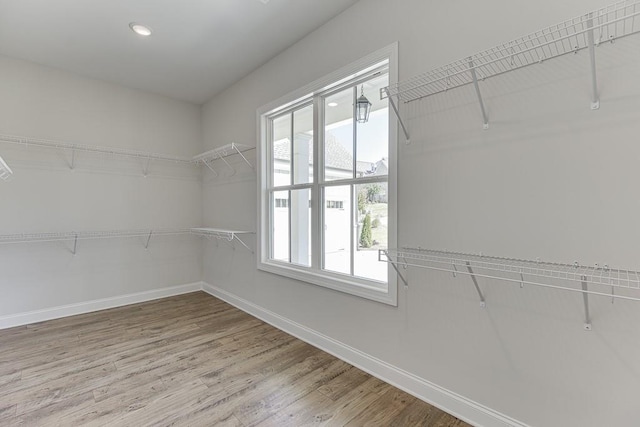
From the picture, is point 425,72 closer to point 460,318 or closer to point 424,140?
point 424,140

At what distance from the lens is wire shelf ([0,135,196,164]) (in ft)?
9.99

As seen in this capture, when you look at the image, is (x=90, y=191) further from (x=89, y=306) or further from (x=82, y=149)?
(x=89, y=306)

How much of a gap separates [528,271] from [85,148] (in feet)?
14.0

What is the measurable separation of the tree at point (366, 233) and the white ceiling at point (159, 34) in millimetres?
1631

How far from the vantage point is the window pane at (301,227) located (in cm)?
295

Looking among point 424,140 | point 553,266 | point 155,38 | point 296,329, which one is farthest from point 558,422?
point 155,38

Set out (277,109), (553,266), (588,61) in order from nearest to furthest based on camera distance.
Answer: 1. (588,61)
2. (553,266)
3. (277,109)

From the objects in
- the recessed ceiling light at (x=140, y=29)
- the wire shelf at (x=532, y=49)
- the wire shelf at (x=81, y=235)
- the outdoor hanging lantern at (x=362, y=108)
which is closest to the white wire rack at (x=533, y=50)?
the wire shelf at (x=532, y=49)

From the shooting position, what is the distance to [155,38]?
8.81ft

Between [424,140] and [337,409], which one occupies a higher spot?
[424,140]

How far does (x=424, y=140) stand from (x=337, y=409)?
5.67ft

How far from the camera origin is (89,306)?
138 inches

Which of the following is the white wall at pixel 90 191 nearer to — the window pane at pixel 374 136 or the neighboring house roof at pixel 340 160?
the neighboring house roof at pixel 340 160

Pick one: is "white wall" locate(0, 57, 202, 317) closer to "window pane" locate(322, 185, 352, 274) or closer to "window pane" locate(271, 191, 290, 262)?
"window pane" locate(271, 191, 290, 262)
